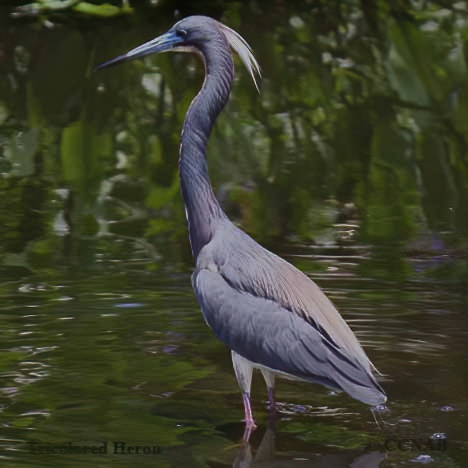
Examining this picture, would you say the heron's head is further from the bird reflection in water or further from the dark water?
the bird reflection in water

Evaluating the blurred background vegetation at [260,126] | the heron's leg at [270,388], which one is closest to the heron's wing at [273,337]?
the heron's leg at [270,388]

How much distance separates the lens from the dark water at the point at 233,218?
201 inches

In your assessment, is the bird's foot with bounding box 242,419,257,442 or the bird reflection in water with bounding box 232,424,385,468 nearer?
the bird reflection in water with bounding box 232,424,385,468

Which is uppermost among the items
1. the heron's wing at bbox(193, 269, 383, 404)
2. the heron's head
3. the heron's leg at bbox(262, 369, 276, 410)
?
the heron's head

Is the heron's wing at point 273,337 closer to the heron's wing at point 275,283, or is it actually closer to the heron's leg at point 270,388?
the heron's wing at point 275,283

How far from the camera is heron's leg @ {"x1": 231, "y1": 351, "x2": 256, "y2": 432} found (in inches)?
201

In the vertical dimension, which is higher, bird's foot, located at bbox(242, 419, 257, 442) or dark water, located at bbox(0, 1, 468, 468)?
dark water, located at bbox(0, 1, 468, 468)

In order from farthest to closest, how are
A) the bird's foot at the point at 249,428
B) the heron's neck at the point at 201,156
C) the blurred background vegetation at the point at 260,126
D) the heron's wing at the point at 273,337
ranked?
the blurred background vegetation at the point at 260,126, the heron's neck at the point at 201,156, the bird's foot at the point at 249,428, the heron's wing at the point at 273,337

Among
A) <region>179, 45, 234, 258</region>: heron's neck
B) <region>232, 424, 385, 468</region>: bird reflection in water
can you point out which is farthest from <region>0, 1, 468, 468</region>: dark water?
<region>179, 45, 234, 258</region>: heron's neck

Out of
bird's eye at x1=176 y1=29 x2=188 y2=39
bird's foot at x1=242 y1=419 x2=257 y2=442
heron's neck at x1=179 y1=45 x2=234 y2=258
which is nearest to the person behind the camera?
bird's foot at x1=242 y1=419 x2=257 y2=442

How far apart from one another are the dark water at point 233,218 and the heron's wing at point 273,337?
A: 0.27 meters

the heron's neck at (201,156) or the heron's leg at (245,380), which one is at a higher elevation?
the heron's neck at (201,156)

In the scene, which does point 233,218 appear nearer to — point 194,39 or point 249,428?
point 194,39

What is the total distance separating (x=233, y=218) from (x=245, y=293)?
3.78m
